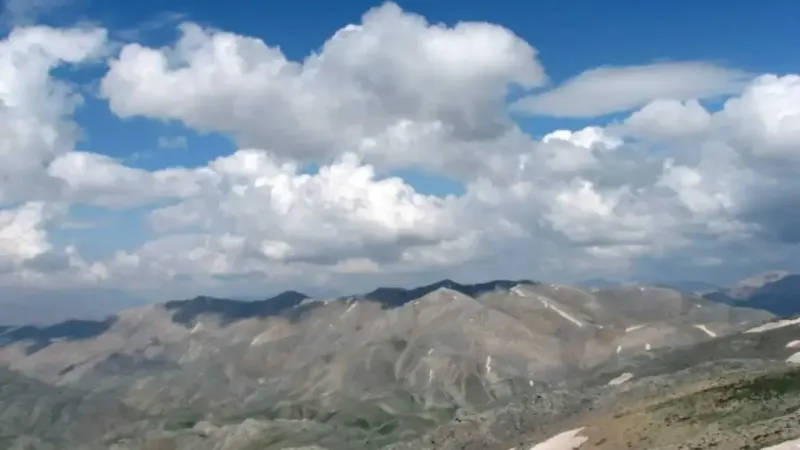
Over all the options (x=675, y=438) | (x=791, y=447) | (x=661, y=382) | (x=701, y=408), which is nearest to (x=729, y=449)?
(x=791, y=447)

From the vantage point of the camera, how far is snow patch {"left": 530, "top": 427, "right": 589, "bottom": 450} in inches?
5192

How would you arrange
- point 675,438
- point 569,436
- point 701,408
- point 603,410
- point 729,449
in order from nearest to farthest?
point 729,449, point 675,438, point 701,408, point 569,436, point 603,410

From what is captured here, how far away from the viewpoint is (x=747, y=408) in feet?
389

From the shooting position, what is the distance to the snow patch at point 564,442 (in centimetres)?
13188

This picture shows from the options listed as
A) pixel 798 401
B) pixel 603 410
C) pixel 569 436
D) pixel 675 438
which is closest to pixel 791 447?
pixel 675 438

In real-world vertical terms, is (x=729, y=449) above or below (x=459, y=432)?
above

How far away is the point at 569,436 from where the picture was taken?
450 ft

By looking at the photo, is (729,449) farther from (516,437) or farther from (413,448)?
(413,448)

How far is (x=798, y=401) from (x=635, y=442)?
23.4 m

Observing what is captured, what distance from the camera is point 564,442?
13500 centimetres

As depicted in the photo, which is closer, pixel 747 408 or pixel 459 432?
A: pixel 747 408

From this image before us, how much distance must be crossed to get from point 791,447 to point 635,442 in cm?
3976

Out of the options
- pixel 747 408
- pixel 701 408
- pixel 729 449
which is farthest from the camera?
pixel 701 408

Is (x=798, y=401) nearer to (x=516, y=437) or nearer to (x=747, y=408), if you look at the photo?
(x=747, y=408)
